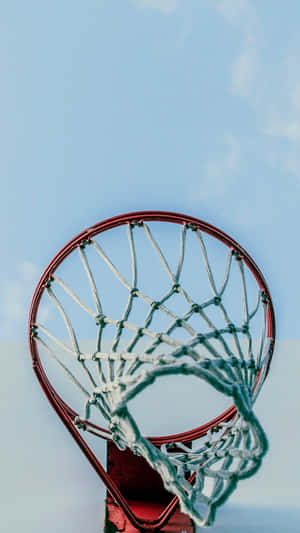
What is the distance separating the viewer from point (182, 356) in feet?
6.76

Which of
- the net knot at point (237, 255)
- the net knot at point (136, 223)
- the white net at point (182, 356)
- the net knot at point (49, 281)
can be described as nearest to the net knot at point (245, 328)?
the white net at point (182, 356)

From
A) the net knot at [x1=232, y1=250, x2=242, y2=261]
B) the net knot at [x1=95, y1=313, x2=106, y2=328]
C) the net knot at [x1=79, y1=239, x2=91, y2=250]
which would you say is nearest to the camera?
the net knot at [x1=95, y1=313, x2=106, y2=328]

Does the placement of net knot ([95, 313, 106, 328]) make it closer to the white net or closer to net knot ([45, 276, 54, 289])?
the white net

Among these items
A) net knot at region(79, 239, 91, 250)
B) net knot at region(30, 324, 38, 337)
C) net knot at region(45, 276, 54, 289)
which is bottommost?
net knot at region(30, 324, 38, 337)

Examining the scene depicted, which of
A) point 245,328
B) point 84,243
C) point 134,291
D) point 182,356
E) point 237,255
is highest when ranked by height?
point 84,243

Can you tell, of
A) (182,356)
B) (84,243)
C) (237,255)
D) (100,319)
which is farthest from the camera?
(237,255)

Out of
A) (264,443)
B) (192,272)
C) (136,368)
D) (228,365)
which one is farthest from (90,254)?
(264,443)

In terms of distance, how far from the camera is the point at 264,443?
1.95 meters

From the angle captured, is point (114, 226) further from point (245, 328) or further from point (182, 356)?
point (182, 356)

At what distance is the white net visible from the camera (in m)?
2.00

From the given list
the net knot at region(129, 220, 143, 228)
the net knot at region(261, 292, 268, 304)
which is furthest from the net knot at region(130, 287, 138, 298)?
the net knot at region(261, 292, 268, 304)

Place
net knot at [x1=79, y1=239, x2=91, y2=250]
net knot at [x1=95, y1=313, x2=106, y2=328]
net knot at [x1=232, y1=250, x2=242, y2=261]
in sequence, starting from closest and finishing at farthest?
net knot at [x1=95, y1=313, x2=106, y2=328] → net knot at [x1=79, y1=239, x2=91, y2=250] → net knot at [x1=232, y1=250, x2=242, y2=261]

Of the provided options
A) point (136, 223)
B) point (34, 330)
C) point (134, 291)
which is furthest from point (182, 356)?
point (34, 330)

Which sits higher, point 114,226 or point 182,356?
point 114,226
